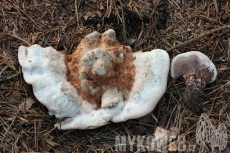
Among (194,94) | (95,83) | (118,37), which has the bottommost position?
(194,94)

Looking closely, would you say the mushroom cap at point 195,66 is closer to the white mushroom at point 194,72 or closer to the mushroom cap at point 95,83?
the white mushroom at point 194,72

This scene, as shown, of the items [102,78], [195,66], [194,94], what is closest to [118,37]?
[102,78]

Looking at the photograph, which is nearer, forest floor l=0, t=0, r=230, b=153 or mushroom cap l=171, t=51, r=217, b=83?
forest floor l=0, t=0, r=230, b=153

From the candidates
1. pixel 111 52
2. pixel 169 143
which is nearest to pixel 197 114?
pixel 169 143

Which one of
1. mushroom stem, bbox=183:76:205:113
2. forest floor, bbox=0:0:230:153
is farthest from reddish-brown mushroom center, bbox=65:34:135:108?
mushroom stem, bbox=183:76:205:113

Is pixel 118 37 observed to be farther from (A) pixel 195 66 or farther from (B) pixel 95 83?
(A) pixel 195 66

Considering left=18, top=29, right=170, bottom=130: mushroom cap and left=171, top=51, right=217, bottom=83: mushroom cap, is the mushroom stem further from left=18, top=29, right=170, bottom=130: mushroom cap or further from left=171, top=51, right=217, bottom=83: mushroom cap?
left=18, top=29, right=170, bottom=130: mushroom cap
